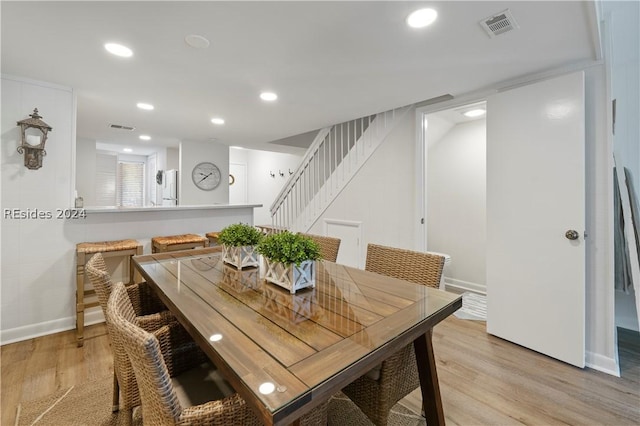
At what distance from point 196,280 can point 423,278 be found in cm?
125

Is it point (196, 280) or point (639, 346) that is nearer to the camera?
point (196, 280)

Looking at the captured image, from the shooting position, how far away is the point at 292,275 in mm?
1323

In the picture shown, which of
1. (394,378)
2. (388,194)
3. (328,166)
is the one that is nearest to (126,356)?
(394,378)

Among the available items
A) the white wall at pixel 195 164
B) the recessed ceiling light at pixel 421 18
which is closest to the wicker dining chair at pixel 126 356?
the recessed ceiling light at pixel 421 18

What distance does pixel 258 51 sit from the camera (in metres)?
2.00

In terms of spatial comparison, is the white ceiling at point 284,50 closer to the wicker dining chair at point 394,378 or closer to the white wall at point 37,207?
the white wall at point 37,207

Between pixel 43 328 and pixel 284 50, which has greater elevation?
pixel 284 50

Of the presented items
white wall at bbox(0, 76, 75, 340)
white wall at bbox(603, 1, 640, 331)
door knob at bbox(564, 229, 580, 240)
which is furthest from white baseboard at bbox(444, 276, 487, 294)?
white wall at bbox(0, 76, 75, 340)

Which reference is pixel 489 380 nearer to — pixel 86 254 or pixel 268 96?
pixel 268 96

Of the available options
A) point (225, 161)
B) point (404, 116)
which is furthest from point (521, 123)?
point (225, 161)

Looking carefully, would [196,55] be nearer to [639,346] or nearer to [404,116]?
[404,116]

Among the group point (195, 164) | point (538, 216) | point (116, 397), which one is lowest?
point (116, 397)

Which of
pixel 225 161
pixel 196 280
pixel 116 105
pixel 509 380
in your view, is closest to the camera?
pixel 196 280

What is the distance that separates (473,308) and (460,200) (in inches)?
58.5
